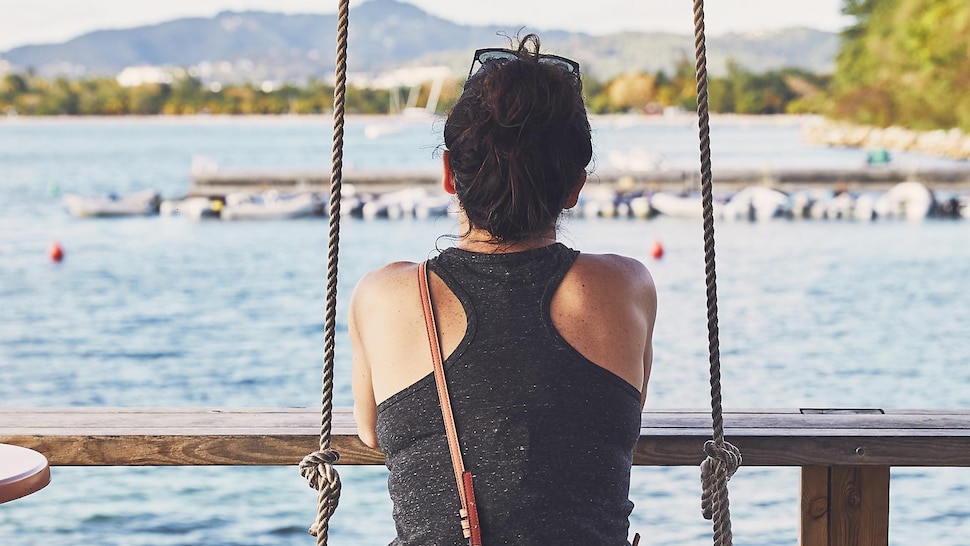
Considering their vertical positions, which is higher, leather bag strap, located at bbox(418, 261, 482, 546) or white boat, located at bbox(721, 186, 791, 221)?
leather bag strap, located at bbox(418, 261, 482, 546)

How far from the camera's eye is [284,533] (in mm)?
7090

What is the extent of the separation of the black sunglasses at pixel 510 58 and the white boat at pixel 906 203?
2449cm

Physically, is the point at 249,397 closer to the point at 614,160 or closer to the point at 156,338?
the point at 156,338

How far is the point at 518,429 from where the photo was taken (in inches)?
57.6

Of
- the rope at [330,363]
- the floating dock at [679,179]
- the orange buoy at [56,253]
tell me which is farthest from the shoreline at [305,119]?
the rope at [330,363]

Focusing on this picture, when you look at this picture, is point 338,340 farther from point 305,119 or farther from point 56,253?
point 305,119

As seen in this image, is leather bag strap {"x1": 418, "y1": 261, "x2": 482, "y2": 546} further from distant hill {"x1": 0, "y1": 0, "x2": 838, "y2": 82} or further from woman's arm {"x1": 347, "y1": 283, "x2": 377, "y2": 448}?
distant hill {"x1": 0, "y1": 0, "x2": 838, "y2": 82}

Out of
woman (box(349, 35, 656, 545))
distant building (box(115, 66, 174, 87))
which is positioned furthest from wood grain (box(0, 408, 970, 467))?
distant building (box(115, 66, 174, 87))

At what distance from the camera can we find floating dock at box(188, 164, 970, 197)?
27.2 m

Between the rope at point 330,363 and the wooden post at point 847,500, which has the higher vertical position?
the rope at point 330,363

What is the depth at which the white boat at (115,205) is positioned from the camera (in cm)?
2955

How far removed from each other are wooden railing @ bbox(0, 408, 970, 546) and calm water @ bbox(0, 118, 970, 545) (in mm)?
485

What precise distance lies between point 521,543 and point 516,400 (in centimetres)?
17

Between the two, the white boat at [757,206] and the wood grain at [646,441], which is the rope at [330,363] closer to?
the wood grain at [646,441]
